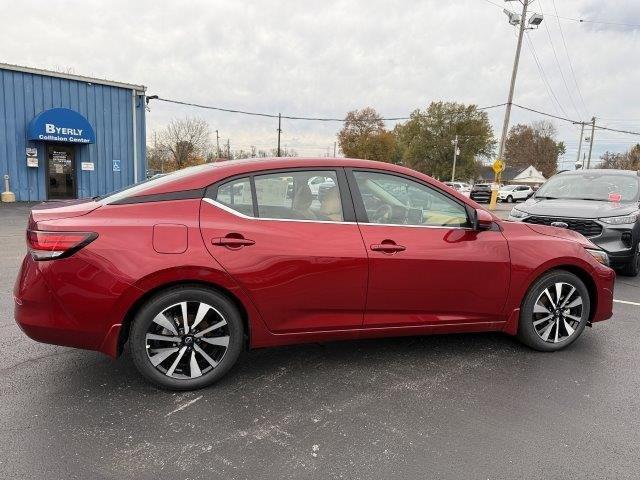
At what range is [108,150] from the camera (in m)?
19.3

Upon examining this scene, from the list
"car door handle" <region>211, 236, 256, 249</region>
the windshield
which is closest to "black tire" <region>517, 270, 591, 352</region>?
"car door handle" <region>211, 236, 256, 249</region>

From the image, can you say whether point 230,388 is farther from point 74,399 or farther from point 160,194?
point 160,194

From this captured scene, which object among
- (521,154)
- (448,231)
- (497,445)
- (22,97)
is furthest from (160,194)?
(521,154)

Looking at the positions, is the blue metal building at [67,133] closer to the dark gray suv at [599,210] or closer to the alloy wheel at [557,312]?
the dark gray suv at [599,210]

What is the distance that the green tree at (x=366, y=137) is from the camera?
7706 centimetres

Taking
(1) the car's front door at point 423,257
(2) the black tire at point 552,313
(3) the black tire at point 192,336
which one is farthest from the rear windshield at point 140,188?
(2) the black tire at point 552,313

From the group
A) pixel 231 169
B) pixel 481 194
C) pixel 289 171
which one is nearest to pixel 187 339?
pixel 231 169

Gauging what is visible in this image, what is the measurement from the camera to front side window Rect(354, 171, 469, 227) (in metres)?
3.46

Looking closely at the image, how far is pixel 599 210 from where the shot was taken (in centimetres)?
672

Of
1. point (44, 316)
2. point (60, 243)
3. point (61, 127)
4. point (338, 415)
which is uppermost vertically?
point (61, 127)

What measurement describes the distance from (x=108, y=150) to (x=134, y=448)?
18986 millimetres

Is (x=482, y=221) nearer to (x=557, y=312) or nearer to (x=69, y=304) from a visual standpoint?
(x=557, y=312)

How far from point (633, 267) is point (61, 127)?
58.7 feet

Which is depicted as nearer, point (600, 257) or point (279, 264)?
point (279, 264)
